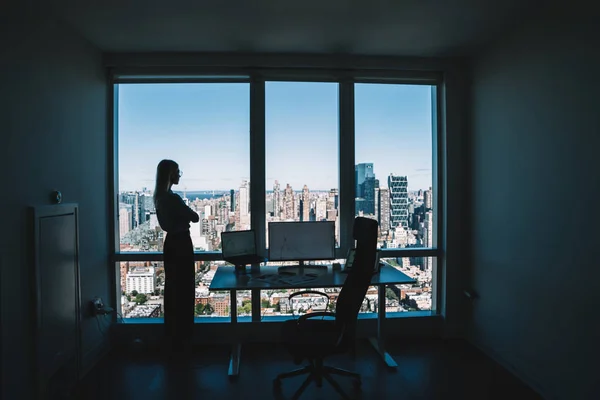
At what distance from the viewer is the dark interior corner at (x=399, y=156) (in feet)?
7.90

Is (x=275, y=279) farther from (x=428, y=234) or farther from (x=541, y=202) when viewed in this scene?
(x=541, y=202)

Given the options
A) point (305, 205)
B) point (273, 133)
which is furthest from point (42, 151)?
point (305, 205)

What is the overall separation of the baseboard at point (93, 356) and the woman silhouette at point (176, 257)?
71 cm

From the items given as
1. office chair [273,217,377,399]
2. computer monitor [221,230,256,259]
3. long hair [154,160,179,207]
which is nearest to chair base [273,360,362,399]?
office chair [273,217,377,399]

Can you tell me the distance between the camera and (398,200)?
3980 millimetres

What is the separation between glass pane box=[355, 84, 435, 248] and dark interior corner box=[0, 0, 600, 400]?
20 centimetres

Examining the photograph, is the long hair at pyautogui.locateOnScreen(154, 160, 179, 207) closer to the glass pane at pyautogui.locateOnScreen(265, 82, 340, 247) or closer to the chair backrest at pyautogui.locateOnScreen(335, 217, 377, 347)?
the glass pane at pyautogui.locateOnScreen(265, 82, 340, 247)

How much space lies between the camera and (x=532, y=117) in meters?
2.88

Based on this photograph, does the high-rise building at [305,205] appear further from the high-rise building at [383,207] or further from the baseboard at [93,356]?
the baseboard at [93,356]

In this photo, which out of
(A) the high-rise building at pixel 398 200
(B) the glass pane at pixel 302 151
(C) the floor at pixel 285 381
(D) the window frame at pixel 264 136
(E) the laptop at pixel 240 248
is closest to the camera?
(C) the floor at pixel 285 381

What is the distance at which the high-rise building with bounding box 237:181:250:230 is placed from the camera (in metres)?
3.84

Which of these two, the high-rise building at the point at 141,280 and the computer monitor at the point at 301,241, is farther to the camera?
the high-rise building at the point at 141,280

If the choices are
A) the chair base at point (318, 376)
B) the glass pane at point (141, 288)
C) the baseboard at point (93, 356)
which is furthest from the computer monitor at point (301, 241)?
the baseboard at point (93, 356)
